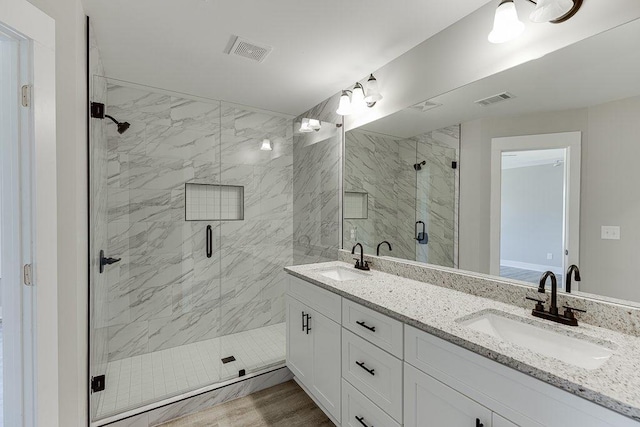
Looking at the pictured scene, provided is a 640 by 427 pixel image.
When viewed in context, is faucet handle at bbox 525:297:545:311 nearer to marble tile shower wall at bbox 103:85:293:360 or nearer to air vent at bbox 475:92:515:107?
air vent at bbox 475:92:515:107

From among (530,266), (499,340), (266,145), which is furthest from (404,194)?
(266,145)

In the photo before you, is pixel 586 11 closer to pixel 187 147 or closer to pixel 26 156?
pixel 26 156

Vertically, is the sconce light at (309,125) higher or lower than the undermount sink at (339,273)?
higher

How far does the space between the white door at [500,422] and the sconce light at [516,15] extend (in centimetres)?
155

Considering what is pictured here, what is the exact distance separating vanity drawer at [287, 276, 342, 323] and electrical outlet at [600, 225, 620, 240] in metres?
1.25

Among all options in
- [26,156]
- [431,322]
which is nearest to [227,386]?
[431,322]

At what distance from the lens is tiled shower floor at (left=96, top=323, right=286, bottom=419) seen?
2.09 m

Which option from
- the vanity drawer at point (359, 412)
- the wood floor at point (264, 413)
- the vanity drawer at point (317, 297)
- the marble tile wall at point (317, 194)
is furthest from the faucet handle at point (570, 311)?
the marble tile wall at point (317, 194)

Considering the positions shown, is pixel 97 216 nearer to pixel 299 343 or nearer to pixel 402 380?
pixel 299 343

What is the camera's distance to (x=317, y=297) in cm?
194

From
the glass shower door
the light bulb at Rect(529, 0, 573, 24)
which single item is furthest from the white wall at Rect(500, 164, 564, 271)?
the glass shower door

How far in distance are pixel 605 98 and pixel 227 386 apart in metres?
2.80

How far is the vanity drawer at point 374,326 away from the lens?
133 cm

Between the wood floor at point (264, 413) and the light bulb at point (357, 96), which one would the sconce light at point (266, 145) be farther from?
the wood floor at point (264, 413)
